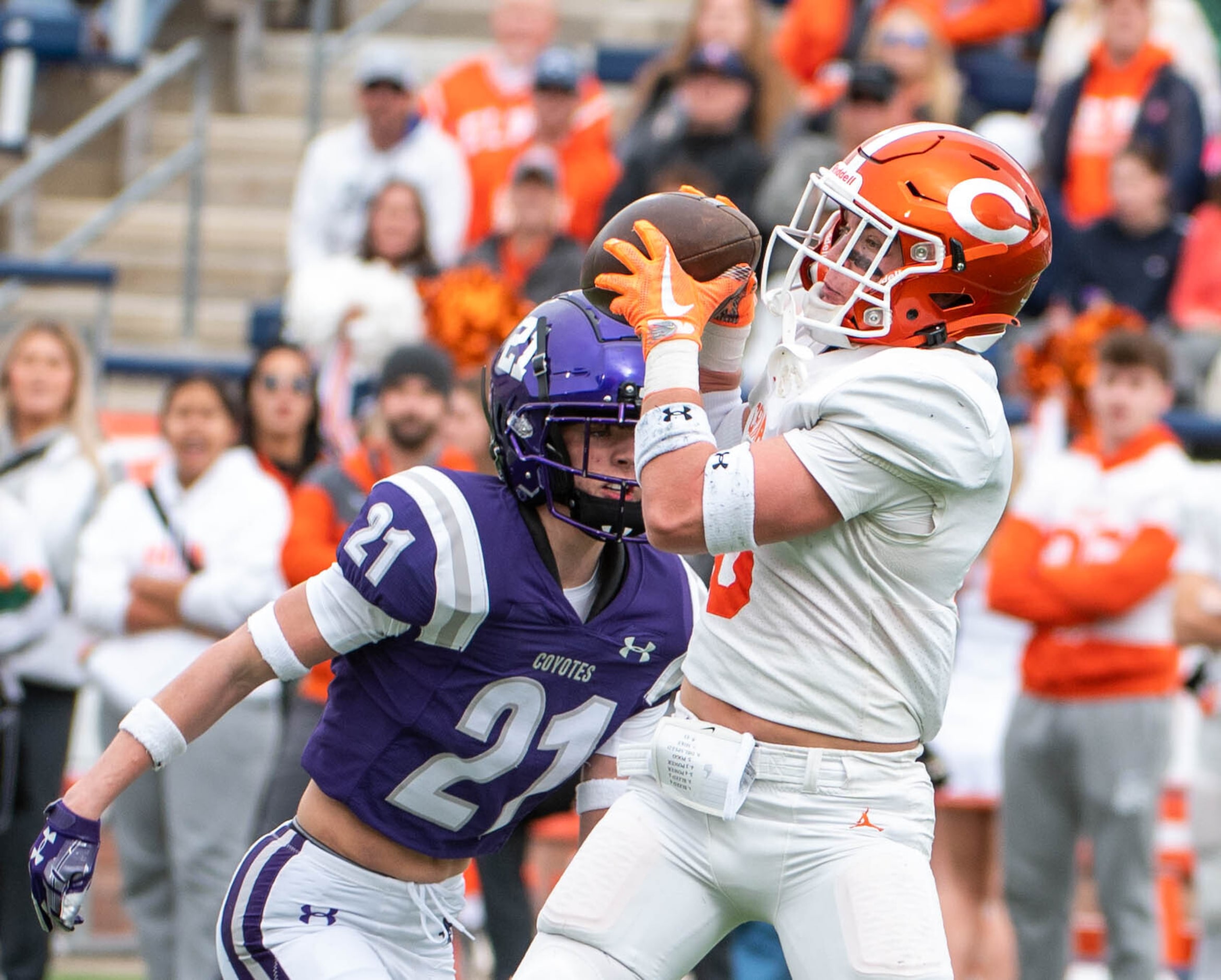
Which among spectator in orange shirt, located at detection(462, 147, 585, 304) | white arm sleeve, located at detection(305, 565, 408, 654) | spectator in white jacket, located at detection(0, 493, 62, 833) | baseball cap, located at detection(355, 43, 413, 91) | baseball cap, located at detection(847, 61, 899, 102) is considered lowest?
spectator in white jacket, located at detection(0, 493, 62, 833)

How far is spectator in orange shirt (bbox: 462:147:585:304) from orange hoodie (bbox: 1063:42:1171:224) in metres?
2.23

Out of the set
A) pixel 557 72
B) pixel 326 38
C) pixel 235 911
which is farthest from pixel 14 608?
pixel 326 38

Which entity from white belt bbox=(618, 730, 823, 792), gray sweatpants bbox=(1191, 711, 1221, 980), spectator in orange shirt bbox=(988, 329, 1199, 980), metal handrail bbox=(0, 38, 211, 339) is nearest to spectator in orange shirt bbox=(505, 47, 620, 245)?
metal handrail bbox=(0, 38, 211, 339)

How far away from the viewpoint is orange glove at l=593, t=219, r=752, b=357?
8.75ft

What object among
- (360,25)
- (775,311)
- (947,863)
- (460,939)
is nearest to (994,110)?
(360,25)

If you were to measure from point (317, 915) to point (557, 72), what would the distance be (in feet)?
17.5

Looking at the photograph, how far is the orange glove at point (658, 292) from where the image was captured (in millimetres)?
2666

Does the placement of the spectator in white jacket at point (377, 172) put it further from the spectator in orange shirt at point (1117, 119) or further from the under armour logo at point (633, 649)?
the under armour logo at point (633, 649)

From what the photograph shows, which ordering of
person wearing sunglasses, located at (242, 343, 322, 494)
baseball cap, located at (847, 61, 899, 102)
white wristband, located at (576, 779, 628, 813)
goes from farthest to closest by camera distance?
baseball cap, located at (847, 61, 899, 102)
person wearing sunglasses, located at (242, 343, 322, 494)
white wristband, located at (576, 779, 628, 813)

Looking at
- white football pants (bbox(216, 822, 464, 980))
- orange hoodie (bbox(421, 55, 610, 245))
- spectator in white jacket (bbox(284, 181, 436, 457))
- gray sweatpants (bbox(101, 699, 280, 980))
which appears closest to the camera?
white football pants (bbox(216, 822, 464, 980))

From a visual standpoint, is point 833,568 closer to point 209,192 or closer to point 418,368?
point 418,368

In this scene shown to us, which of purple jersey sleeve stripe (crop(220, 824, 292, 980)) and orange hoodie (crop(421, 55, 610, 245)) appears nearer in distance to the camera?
purple jersey sleeve stripe (crop(220, 824, 292, 980))

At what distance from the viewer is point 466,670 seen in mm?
2898

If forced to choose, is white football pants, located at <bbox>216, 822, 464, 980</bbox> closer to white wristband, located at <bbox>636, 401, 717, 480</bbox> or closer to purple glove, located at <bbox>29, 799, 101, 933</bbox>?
purple glove, located at <bbox>29, 799, 101, 933</bbox>
